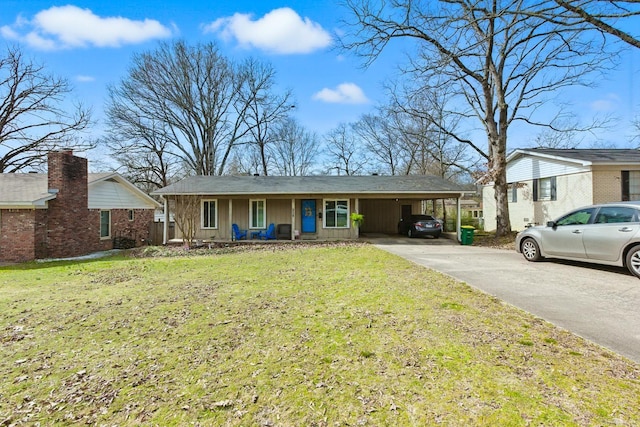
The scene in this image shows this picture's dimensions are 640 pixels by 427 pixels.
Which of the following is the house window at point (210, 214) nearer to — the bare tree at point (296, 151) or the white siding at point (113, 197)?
the white siding at point (113, 197)

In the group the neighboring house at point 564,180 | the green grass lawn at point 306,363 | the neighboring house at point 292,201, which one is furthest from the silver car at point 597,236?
the neighboring house at point 564,180

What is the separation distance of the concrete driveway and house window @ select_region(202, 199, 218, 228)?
37.7 ft

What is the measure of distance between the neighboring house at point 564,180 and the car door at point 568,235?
27.0ft

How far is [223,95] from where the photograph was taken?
30.7 m

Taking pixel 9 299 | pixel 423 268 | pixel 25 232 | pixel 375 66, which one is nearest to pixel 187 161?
pixel 25 232

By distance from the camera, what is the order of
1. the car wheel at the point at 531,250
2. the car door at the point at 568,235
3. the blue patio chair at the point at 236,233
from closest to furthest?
the car door at the point at 568,235 < the car wheel at the point at 531,250 < the blue patio chair at the point at 236,233

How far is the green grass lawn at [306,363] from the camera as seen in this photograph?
8.23 ft

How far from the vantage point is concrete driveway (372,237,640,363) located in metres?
3.92

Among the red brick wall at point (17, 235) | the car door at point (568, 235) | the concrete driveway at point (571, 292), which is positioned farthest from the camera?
the red brick wall at point (17, 235)

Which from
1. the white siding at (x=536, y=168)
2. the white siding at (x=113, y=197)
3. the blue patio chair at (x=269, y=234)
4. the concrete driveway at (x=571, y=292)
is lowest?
the concrete driveway at (x=571, y=292)

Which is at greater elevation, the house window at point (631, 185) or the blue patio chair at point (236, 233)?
the house window at point (631, 185)

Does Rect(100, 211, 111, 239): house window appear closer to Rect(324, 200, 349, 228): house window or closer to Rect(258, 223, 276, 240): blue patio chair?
Rect(258, 223, 276, 240): blue patio chair

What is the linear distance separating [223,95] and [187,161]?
704cm

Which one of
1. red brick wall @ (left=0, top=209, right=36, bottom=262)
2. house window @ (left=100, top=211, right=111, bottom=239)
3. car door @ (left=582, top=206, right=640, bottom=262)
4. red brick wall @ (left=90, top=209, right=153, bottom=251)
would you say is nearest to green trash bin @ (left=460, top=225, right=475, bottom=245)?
car door @ (left=582, top=206, right=640, bottom=262)
